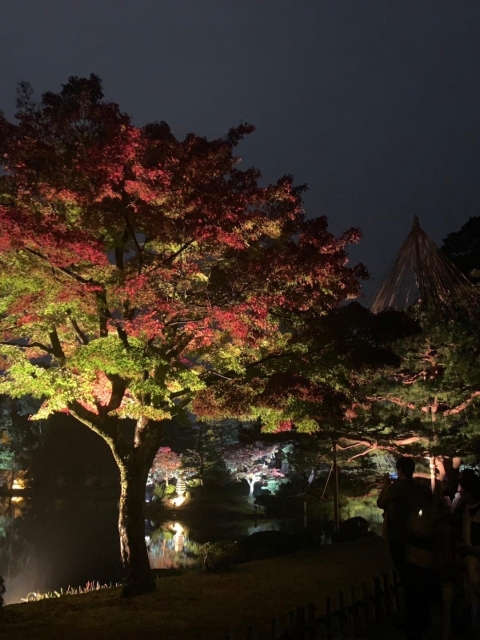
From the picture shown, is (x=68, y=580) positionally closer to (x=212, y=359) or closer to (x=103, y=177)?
(x=212, y=359)

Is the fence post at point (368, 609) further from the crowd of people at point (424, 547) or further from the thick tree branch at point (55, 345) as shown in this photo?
the thick tree branch at point (55, 345)

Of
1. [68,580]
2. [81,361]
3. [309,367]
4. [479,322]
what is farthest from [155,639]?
[479,322]

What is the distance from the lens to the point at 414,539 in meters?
4.36

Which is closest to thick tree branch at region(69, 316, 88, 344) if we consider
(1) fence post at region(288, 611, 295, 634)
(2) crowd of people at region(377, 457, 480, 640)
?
(1) fence post at region(288, 611, 295, 634)

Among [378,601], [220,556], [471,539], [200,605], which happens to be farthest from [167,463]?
[471,539]

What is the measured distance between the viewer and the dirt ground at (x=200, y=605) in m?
6.29

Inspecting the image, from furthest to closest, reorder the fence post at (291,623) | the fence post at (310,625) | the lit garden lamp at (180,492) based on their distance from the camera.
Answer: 1. the lit garden lamp at (180,492)
2. the fence post at (310,625)
3. the fence post at (291,623)

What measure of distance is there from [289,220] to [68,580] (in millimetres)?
12796

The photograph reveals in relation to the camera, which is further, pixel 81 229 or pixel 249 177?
pixel 249 177

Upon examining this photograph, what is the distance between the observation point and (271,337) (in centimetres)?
986

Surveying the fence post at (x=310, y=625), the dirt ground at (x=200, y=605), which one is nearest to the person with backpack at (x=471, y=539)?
the fence post at (x=310, y=625)

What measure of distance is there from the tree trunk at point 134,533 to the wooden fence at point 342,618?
311cm

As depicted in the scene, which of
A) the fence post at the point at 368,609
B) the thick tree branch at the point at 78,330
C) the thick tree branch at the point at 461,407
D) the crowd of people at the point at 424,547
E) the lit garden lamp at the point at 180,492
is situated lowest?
the lit garden lamp at the point at 180,492

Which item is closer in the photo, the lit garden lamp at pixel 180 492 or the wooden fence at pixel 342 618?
the wooden fence at pixel 342 618
